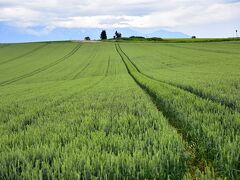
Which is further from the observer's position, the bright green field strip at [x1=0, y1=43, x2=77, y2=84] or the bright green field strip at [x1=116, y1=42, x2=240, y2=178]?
the bright green field strip at [x1=0, y1=43, x2=77, y2=84]

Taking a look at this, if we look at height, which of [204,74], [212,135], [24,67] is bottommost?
[24,67]

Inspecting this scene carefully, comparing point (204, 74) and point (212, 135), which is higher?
point (212, 135)

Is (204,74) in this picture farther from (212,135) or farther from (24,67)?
(24,67)

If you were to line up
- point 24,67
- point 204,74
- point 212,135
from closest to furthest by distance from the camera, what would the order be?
1. point 212,135
2. point 204,74
3. point 24,67

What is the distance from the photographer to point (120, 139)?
5.98 metres

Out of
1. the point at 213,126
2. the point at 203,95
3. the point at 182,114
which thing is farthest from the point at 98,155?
the point at 203,95

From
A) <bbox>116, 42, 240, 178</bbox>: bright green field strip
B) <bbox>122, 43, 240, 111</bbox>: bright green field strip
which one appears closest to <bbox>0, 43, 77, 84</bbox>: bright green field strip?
<bbox>122, 43, 240, 111</bbox>: bright green field strip

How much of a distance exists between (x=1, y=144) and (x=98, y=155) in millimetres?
2743

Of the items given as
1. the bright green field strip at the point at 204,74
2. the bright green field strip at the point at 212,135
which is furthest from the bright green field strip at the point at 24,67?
the bright green field strip at the point at 212,135

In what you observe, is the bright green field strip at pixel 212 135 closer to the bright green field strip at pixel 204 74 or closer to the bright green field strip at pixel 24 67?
the bright green field strip at pixel 204 74

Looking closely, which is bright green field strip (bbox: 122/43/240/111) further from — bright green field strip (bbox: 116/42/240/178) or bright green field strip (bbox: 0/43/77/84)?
bright green field strip (bbox: 0/43/77/84)

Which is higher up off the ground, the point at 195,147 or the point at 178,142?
the point at 178,142

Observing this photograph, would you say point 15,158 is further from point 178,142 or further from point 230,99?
point 230,99

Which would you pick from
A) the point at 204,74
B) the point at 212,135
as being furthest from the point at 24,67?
the point at 212,135
